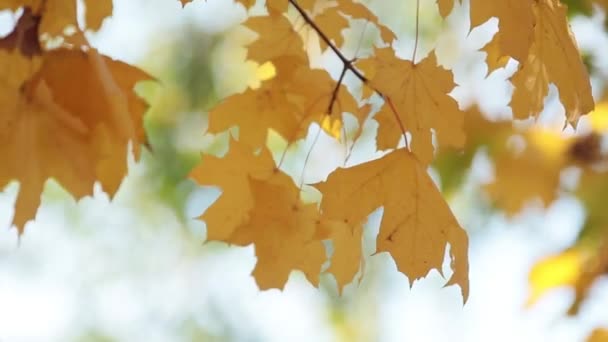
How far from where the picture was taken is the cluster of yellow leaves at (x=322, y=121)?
1.10 meters

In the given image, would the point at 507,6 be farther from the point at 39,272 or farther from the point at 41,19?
the point at 39,272

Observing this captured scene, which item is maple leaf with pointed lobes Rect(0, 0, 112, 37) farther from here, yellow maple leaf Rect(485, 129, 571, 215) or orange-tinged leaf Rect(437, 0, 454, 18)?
yellow maple leaf Rect(485, 129, 571, 215)

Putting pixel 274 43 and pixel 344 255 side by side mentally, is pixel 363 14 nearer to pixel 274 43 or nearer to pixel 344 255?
pixel 274 43

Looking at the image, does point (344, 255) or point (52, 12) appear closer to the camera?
point (52, 12)

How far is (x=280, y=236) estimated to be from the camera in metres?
1.36

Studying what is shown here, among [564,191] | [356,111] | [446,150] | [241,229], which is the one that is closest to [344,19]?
[356,111]

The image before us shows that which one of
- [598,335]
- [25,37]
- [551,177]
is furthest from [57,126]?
[551,177]

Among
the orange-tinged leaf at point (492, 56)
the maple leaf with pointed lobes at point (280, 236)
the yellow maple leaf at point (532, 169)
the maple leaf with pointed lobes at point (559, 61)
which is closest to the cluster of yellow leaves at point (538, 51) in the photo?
the maple leaf with pointed lobes at point (559, 61)

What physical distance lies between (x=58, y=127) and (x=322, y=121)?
408 mm

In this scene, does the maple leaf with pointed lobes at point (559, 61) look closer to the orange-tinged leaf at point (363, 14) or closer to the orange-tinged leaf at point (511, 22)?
the orange-tinged leaf at point (511, 22)

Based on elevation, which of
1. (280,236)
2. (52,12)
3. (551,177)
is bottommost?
(280,236)

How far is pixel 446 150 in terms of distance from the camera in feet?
8.46

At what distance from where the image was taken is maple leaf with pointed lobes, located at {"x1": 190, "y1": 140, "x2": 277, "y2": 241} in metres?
1.37

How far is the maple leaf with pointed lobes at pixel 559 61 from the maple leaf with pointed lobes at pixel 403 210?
175 millimetres
